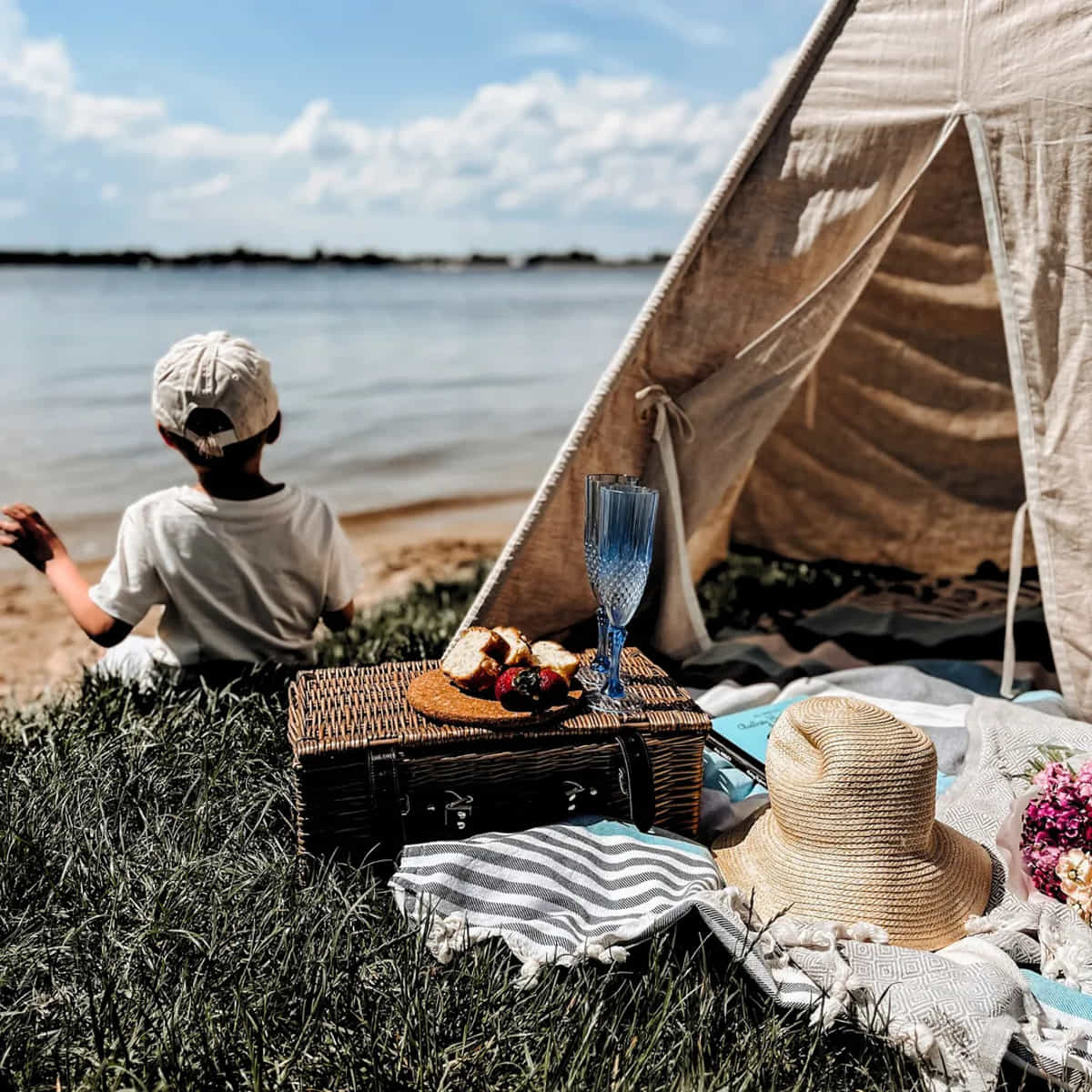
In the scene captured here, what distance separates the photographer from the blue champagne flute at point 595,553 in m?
2.32

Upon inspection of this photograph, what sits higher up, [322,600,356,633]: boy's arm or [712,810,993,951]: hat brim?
[322,600,356,633]: boy's arm

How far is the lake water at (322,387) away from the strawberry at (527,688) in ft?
17.1

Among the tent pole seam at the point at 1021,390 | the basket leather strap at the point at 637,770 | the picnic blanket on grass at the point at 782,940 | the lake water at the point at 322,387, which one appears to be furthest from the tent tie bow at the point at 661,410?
the lake water at the point at 322,387

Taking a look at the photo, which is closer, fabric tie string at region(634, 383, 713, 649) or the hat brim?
the hat brim

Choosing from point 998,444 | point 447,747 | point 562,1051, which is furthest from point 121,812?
point 998,444

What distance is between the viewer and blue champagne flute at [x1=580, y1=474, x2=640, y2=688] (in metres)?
2.32

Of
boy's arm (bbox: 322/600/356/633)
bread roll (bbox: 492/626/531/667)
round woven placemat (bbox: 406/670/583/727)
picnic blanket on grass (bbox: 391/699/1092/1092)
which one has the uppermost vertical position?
bread roll (bbox: 492/626/531/667)

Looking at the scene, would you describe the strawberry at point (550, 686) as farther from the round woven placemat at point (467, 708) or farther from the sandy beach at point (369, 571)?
the sandy beach at point (369, 571)

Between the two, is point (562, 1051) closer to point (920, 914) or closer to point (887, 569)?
point (920, 914)

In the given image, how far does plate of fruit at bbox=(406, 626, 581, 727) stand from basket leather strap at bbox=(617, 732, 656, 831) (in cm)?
14

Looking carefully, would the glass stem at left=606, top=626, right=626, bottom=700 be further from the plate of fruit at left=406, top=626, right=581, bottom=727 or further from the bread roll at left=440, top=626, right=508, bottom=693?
the bread roll at left=440, top=626, right=508, bottom=693

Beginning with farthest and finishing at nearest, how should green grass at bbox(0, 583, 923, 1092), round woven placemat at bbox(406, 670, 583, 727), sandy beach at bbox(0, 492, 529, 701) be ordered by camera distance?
sandy beach at bbox(0, 492, 529, 701), round woven placemat at bbox(406, 670, 583, 727), green grass at bbox(0, 583, 923, 1092)

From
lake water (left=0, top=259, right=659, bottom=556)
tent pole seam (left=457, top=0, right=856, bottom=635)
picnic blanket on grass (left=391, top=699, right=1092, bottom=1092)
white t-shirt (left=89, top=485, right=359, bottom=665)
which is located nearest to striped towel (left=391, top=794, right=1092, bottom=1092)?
picnic blanket on grass (left=391, top=699, right=1092, bottom=1092)

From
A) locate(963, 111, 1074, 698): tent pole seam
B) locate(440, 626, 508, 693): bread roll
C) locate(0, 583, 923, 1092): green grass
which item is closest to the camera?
locate(0, 583, 923, 1092): green grass
